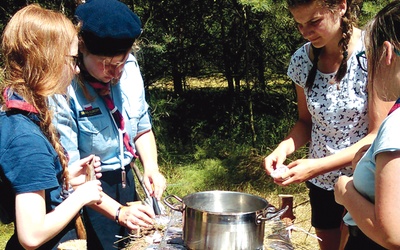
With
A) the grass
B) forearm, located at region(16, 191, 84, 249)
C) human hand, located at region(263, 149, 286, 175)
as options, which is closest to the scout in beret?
forearm, located at region(16, 191, 84, 249)

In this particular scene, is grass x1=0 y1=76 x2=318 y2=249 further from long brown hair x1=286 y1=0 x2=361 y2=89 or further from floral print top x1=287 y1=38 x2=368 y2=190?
long brown hair x1=286 y1=0 x2=361 y2=89

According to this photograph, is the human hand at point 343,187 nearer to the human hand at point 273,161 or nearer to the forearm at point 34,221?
the human hand at point 273,161

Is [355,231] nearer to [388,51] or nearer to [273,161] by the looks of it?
[388,51]

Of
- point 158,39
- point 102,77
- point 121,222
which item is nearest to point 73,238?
point 121,222

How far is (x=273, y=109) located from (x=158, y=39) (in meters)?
1.85

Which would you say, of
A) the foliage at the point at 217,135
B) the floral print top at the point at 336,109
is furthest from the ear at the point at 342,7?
the foliage at the point at 217,135

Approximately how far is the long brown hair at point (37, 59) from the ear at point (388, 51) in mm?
1083

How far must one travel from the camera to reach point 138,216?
1854mm

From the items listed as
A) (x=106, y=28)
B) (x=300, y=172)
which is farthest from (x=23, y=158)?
(x=300, y=172)

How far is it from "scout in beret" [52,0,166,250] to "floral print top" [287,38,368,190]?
31.8 inches

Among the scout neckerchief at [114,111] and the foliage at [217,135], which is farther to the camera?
the foliage at [217,135]

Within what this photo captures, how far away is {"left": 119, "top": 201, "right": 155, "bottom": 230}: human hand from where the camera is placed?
184 cm

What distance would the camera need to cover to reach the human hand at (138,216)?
184 centimetres

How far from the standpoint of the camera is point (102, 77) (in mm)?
2025
